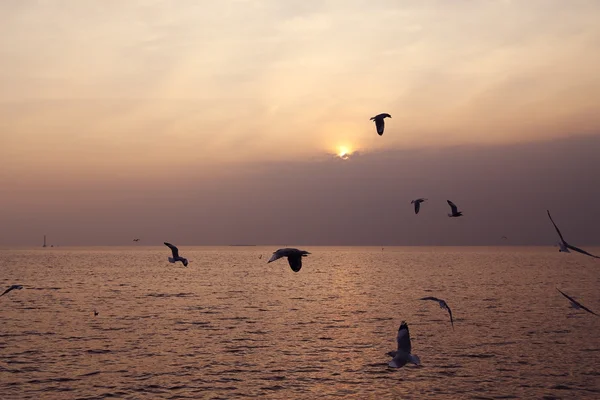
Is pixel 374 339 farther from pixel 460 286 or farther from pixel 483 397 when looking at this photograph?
pixel 460 286

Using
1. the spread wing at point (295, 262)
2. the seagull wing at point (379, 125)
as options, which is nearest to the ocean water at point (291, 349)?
the spread wing at point (295, 262)

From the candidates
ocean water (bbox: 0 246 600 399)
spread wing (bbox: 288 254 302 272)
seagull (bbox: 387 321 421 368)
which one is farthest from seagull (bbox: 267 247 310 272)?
ocean water (bbox: 0 246 600 399)

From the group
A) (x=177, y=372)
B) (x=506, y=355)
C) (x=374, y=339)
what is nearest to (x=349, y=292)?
(x=374, y=339)

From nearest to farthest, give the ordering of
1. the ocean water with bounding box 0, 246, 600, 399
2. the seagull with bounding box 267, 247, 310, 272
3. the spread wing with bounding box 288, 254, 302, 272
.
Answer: the spread wing with bounding box 288, 254, 302, 272 < the seagull with bounding box 267, 247, 310, 272 < the ocean water with bounding box 0, 246, 600, 399

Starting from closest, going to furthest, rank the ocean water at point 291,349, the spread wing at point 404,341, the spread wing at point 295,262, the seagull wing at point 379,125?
1. the spread wing at point 295,262
2. the spread wing at point 404,341
3. the seagull wing at point 379,125
4. the ocean water at point 291,349

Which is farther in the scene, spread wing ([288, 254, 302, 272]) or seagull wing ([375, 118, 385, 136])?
seagull wing ([375, 118, 385, 136])

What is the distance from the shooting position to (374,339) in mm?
45125

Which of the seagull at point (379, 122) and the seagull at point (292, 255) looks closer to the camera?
the seagull at point (292, 255)

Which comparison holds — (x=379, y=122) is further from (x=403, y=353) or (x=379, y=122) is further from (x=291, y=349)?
(x=291, y=349)

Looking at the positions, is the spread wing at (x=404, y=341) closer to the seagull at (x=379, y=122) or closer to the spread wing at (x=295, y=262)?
the spread wing at (x=295, y=262)

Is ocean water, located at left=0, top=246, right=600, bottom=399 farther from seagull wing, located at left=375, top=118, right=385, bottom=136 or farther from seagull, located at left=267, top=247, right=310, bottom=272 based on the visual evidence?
seagull wing, located at left=375, top=118, right=385, bottom=136

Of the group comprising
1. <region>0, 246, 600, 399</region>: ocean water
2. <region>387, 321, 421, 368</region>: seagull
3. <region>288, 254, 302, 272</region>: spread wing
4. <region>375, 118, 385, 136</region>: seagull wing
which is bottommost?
<region>0, 246, 600, 399</region>: ocean water

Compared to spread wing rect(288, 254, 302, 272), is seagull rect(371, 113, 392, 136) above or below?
above

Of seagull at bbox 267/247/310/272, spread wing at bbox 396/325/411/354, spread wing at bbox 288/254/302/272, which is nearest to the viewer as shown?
spread wing at bbox 288/254/302/272
